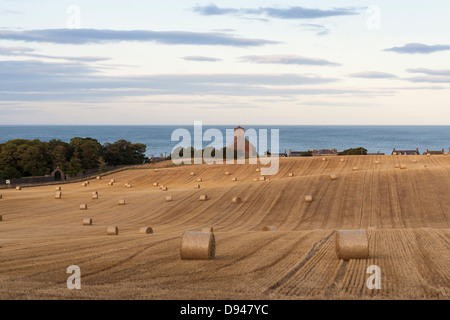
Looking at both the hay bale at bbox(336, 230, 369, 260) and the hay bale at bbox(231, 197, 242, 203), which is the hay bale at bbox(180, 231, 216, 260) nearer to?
the hay bale at bbox(336, 230, 369, 260)

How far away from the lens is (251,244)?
18.8 metres

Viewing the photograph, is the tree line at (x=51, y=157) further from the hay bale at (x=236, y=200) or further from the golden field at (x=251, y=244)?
the hay bale at (x=236, y=200)

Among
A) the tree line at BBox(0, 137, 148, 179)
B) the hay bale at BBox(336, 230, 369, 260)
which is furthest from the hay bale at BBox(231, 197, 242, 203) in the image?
the tree line at BBox(0, 137, 148, 179)

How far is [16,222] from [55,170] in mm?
46264

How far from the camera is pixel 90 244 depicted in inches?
736

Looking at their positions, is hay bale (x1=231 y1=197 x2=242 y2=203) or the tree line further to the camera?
the tree line

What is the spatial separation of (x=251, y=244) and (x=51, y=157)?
2890 inches

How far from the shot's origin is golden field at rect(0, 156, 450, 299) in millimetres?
11828

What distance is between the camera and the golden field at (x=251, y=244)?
11828mm

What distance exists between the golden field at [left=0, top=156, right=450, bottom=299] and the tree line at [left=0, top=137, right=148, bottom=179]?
124ft

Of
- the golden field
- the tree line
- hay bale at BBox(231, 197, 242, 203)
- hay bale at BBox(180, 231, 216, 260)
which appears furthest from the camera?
the tree line

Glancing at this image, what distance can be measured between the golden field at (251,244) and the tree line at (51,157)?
1483 inches

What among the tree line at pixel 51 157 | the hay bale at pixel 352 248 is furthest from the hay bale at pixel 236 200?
the tree line at pixel 51 157

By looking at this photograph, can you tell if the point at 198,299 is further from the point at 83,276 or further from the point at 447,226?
the point at 447,226
